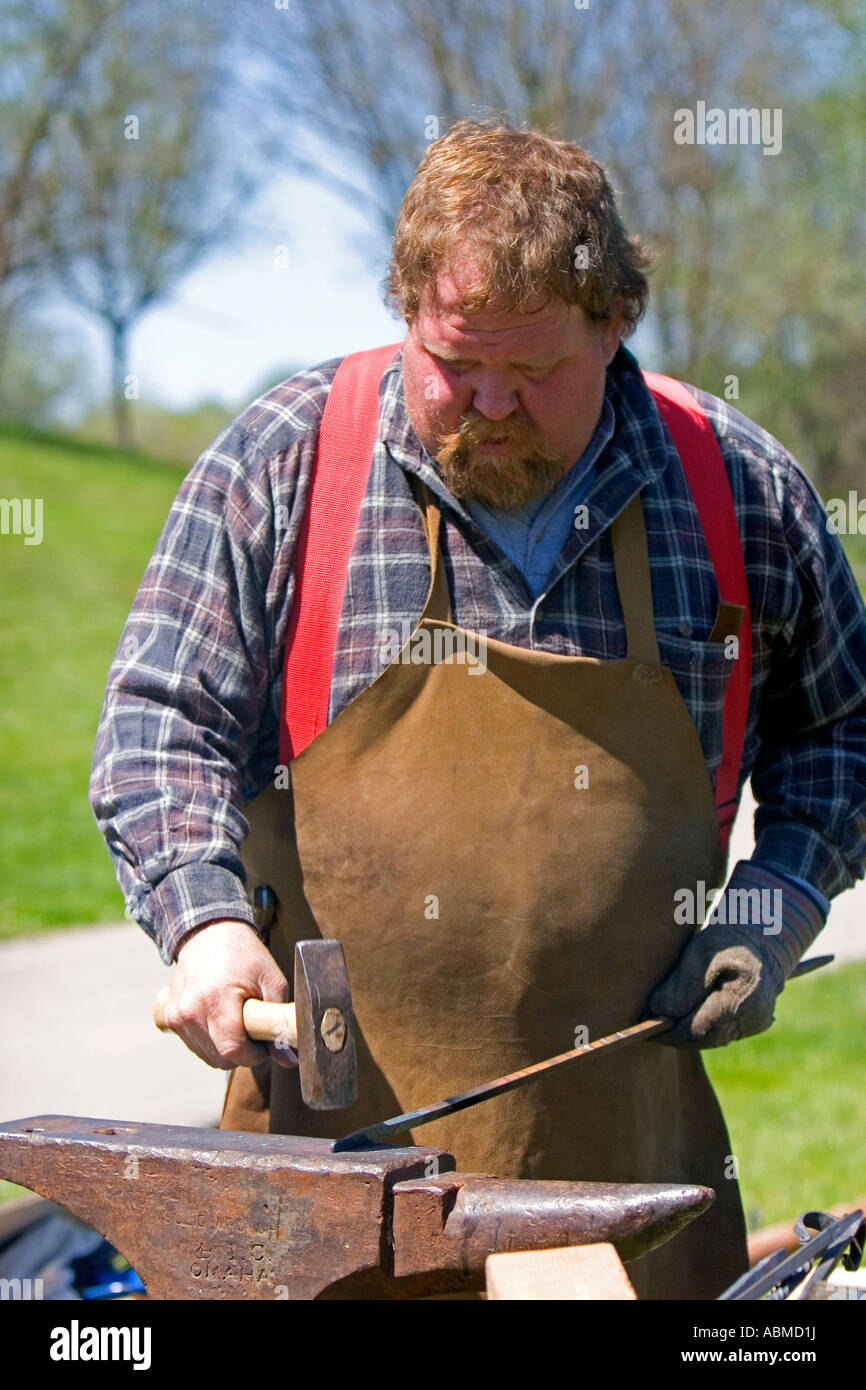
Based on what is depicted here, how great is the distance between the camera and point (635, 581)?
2281 mm

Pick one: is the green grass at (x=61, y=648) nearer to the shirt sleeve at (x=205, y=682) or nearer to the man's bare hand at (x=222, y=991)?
the shirt sleeve at (x=205, y=682)

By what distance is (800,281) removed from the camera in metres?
15.5

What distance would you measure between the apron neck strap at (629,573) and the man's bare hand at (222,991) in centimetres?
59

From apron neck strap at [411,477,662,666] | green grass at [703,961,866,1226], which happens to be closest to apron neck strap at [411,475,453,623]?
apron neck strap at [411,477,662,666]

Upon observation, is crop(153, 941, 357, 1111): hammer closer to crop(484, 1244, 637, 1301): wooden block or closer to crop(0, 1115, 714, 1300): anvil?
crop(0, 1115, 714, 1300): anvil

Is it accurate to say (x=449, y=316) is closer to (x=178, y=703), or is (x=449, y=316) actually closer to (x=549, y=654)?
(x=549, y=654)

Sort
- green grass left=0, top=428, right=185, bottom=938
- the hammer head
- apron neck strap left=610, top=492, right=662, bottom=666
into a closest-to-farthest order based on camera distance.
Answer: the hammer head < apron neck strap left=610, top=492, right=662, bottom=666 < green grass left=0, top=428, right=185, bottom=938

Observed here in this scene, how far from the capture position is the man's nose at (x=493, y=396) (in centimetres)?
212

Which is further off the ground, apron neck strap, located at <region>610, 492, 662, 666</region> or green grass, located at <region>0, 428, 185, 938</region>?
green grass, located at <region>0, 428, 185, 938</region>

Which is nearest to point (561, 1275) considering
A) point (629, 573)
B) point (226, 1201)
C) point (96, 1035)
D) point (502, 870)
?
point (226, 1201)

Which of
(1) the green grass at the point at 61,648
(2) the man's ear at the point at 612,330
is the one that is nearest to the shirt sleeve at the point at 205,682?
(2) the man's ear at the point at 612,330

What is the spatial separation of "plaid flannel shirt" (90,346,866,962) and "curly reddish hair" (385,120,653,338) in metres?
0.24

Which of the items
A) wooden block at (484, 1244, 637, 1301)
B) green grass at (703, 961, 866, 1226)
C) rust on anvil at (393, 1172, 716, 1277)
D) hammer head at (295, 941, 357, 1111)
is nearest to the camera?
wooden block at (484, 1244, 637, 1301)

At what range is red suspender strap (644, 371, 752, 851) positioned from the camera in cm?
236
